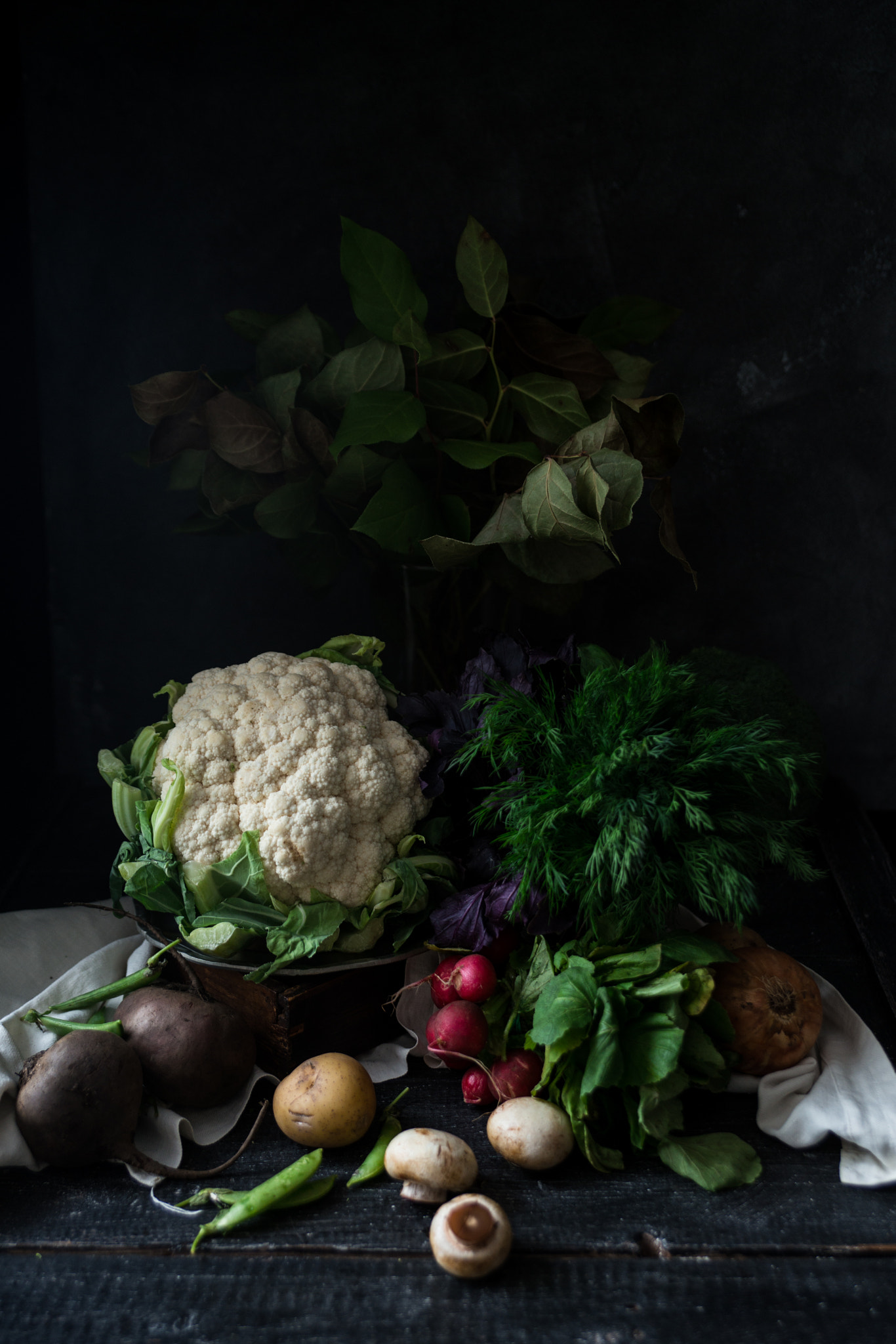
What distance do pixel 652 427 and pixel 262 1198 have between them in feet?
2.93

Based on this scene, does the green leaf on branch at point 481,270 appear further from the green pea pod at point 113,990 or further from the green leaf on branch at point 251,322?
the green pea pod at point 113,990

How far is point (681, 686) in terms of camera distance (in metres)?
0.96

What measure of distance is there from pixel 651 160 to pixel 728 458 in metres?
0.47

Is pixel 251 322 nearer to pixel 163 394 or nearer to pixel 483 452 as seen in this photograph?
pixel 163 394

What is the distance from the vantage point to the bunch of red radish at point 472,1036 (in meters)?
0.90

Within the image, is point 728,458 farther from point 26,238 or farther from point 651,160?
point 26,238

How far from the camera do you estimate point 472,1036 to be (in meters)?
0.93

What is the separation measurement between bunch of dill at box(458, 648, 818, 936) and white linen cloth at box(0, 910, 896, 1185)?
0.59 ft

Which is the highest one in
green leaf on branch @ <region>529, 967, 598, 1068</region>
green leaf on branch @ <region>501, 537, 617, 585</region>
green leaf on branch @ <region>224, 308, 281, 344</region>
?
green leaf on branch @ <region>224, 308, 281, 344</region>

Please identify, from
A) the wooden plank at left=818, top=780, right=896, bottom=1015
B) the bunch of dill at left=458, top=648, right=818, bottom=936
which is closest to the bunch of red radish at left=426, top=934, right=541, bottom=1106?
the bunch of dill at left=458, top=648, right=818, bottom=936

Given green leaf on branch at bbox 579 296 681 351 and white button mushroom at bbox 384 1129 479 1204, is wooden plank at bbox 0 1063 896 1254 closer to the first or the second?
white button mushroom at bbox 384 1129 479 1204

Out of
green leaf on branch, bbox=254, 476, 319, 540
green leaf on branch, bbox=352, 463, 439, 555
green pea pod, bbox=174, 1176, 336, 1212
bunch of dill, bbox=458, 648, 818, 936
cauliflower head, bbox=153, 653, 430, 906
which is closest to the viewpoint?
green pea pod, bbox=174, 1176, 336, 1212

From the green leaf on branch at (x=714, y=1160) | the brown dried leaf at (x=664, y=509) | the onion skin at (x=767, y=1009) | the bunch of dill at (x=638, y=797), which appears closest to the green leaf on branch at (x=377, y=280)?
the brown dried leaf at (x=664, y=509)

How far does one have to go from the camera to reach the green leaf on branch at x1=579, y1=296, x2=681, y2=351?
4.09 ft
